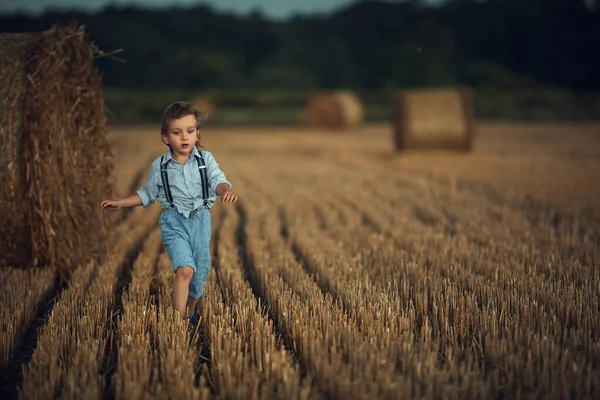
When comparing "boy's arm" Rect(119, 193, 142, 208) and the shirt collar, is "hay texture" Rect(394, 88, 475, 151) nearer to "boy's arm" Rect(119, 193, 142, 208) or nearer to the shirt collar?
the shirt collar

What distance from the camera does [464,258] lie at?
16.1 feet

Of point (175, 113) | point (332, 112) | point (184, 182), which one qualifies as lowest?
point (184, 182)

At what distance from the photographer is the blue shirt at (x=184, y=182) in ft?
12.1

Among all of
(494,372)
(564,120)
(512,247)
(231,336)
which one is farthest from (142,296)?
(564,120)

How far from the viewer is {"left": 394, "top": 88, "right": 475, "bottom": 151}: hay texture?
12852mm

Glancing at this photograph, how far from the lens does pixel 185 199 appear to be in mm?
3727

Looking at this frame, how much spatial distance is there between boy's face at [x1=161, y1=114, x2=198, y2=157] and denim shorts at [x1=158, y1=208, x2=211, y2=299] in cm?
39

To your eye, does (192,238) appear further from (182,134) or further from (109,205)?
(182,134)

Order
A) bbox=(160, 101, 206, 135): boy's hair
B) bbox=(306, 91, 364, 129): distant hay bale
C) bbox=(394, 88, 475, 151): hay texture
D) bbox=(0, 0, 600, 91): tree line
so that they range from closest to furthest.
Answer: bbox=(160, 101, 206, 135): boy's hair → bbox=(394, 88, 475, 151): hay texture → bbox=(306, 91, 364, 129): distant hay bale → bbox=(0, 0, 600, 91): tree line

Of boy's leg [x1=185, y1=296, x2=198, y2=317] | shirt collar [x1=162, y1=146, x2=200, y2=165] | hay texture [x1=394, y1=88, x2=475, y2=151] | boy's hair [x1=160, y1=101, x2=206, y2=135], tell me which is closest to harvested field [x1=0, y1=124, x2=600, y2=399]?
boy's leg [x1=185, y1=296, x2=198, y2=317]

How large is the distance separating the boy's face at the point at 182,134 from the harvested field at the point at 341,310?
3.06 ft

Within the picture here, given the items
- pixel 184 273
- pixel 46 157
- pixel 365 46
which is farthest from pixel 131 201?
pixel 365 46

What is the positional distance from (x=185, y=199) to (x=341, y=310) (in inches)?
43.3

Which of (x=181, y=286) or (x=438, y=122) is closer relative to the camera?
(x=181, y=286)
